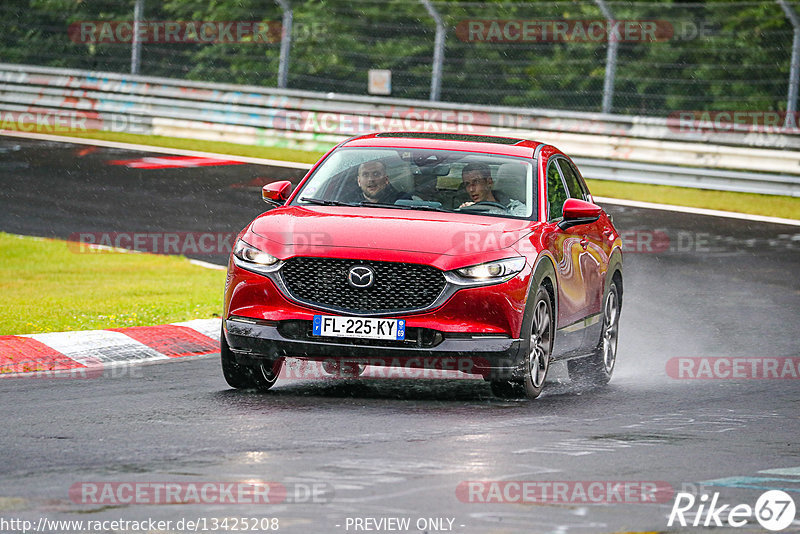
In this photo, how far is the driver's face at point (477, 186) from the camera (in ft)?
32.0

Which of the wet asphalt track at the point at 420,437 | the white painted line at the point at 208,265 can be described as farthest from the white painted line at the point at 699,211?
the white painted line at the point at 208,265

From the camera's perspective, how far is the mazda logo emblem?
28.3 feet

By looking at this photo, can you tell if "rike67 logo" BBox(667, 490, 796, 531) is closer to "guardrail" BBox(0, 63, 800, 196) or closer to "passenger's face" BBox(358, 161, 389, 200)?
"passenger's face" BBox(358, 161, 389, 200)

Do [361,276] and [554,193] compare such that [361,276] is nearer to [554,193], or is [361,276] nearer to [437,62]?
[554,193]

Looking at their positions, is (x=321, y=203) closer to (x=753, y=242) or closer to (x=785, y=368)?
(x=785, y=368)

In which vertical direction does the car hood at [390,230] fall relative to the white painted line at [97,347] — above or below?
above

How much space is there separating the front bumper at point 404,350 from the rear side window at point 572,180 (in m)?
2.38

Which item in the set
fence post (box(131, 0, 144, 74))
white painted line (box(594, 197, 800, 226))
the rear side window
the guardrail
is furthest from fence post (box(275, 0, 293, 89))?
the rear side window

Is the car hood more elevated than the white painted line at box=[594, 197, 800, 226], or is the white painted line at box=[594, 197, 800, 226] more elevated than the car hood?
the car hood

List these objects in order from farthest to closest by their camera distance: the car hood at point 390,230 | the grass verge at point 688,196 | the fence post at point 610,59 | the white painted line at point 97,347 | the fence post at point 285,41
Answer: the fence post at point 285,41
the fence post at point 610,59
the grass verge at point 688,196
the white painted line at point 97,347
the car hood at point 390,230

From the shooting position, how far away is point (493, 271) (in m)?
8.77

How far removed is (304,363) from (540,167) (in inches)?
83.9

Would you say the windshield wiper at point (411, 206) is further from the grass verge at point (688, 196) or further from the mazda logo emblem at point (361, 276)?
the grass verge at point (688, 196)

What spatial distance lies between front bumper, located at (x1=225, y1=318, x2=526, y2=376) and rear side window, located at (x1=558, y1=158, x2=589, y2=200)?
238 cm
